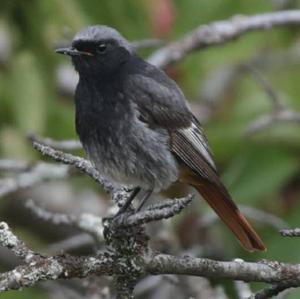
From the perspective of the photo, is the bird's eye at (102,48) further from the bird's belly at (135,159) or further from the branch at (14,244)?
the branch at (14,244)

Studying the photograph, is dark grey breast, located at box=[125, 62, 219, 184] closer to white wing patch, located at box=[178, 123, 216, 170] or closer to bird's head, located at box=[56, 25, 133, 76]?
white wing patch, located at box=[178, 123, 216, 170]

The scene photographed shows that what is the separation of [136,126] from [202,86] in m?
2.45

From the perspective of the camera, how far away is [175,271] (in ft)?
12.8

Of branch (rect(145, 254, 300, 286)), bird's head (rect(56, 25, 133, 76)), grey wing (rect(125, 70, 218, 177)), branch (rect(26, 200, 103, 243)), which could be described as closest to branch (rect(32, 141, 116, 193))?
branch (rect(26, 200, 103, 243))

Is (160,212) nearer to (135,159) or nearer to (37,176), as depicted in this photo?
(135,159)

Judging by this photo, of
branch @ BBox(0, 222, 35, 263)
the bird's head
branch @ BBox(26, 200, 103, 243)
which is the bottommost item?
branch @ BBox(26, 200, 103, 243)

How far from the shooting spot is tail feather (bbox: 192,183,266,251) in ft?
16.1

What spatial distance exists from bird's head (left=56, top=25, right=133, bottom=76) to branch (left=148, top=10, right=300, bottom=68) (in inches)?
31.3

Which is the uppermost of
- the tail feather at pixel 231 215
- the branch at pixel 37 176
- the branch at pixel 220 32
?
the branch at pixel 220 32

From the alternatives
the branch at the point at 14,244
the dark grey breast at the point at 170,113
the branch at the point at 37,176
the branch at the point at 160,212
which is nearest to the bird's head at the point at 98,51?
the dark grey breast at the point at 170,113

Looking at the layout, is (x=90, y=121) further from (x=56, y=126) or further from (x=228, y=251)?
(x=228, y=251)

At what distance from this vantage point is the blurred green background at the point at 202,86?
5.40 meters

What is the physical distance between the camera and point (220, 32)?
5.83 meters

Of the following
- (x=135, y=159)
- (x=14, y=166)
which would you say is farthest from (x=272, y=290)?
(x=14, y=166)
